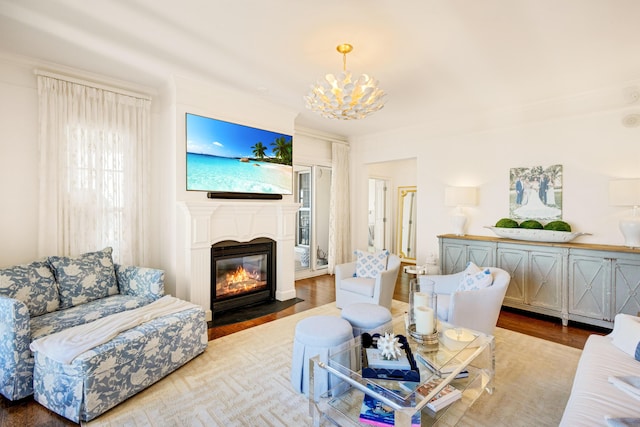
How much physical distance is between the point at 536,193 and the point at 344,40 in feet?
11.4

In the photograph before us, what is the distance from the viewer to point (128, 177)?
3643 millimetres

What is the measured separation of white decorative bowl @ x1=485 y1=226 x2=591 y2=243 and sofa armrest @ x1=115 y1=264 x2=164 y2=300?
14.3 ft

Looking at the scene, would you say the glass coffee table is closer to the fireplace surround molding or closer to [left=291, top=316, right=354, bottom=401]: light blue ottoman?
[left=291, top=316, right=354, bottom=401]: light blue ottoman

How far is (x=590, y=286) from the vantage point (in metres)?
3.46

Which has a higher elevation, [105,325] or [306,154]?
[306,154]

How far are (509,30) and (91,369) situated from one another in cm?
400

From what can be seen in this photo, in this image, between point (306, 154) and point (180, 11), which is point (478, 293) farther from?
point (306, 154)

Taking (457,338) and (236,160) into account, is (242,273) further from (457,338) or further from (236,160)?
(457,338)

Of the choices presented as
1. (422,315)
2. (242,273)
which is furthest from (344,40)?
(242,273)

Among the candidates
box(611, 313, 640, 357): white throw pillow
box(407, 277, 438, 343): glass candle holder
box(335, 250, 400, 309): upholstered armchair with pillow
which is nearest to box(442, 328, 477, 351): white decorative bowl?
box(407, 277, 438, 343): glass candle holder

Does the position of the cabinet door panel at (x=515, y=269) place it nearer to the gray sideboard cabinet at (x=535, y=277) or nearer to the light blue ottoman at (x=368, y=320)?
the gray sideboard cabinet at (x=535, y=277)

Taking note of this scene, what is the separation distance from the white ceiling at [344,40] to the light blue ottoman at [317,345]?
93.9 inches

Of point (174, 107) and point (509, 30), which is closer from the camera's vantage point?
point (509, 30)

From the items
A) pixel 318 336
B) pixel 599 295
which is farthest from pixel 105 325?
pixel 599 295
